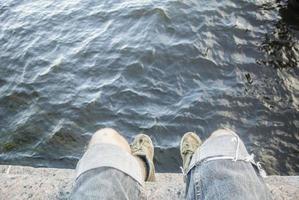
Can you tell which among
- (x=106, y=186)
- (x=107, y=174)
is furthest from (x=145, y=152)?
(x=106, y=186)

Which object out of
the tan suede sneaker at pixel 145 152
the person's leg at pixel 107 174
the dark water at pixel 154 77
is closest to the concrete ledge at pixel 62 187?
the tan suede sneaker at pixel 145 152

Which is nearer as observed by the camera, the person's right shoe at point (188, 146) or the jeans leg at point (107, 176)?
the jeans leg at point (107, 176)

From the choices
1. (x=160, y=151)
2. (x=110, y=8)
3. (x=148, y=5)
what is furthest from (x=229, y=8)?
(x=160, y=151)

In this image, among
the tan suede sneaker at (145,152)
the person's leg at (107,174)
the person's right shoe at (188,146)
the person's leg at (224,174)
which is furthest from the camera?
the person's right shoe at (188,146)

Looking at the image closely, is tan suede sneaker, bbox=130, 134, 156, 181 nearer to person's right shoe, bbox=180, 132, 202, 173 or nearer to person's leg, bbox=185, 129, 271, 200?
person's right shoe, bbox=180, 132, 202, 173

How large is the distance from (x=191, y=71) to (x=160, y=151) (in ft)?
5.34

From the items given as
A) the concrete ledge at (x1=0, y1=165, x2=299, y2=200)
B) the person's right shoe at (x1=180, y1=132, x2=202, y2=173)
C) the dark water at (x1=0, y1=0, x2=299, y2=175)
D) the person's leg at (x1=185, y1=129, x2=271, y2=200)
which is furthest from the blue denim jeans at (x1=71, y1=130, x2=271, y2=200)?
the dark water at (x1=0, y1=0, x2=299, y2=175)

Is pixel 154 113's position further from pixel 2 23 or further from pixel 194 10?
pixel 2 23

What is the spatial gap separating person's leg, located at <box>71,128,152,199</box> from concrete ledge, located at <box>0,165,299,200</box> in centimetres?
47

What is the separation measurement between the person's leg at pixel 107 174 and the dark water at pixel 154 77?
103 inches

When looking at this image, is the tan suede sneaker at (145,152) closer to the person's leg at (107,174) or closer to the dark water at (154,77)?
the person's leg at (107,174)

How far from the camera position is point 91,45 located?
7559 millimetres

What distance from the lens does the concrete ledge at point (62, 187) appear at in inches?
123

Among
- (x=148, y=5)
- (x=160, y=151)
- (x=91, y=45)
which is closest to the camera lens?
(x=160, y=151)
